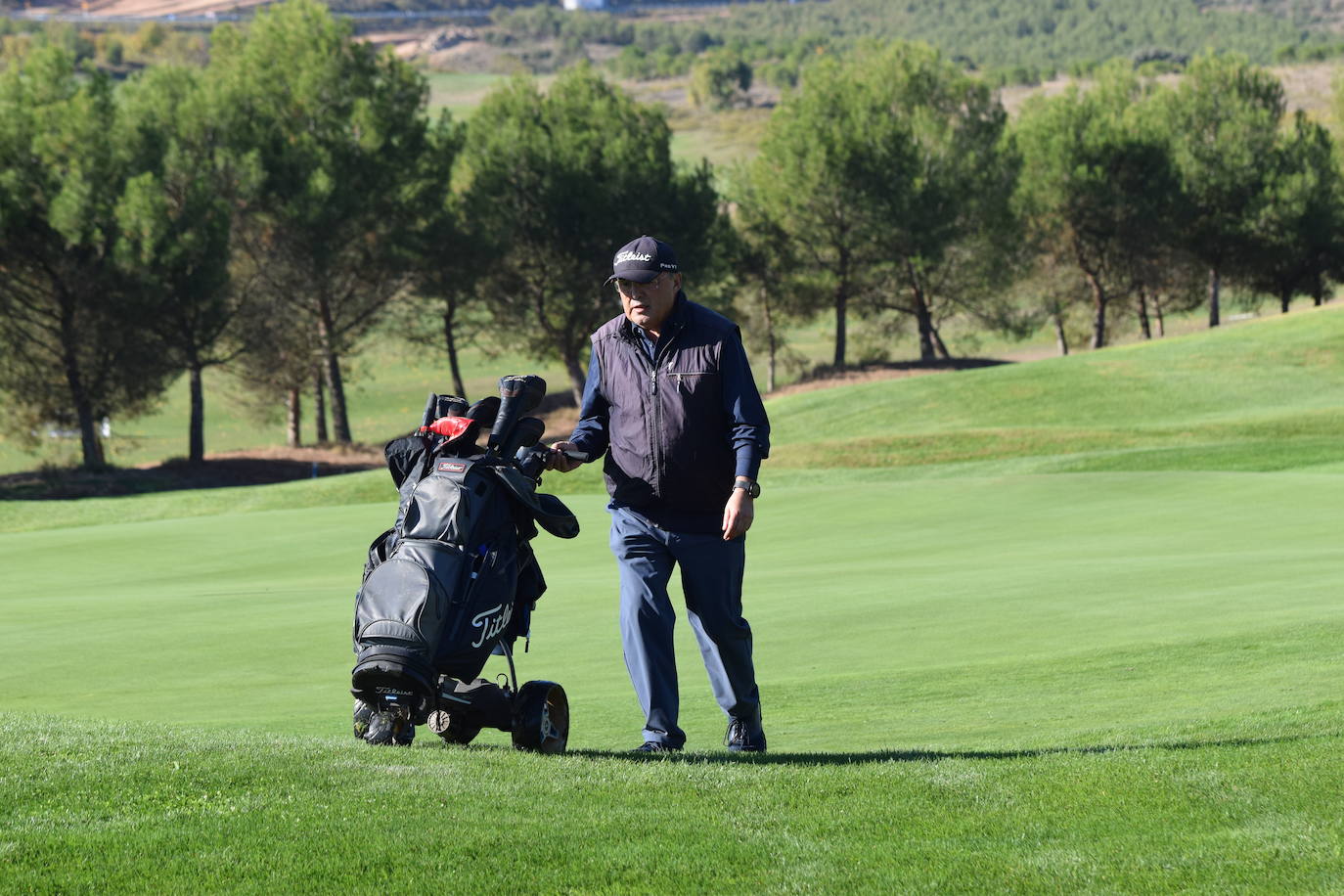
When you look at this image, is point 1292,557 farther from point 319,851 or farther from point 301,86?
point 301,86

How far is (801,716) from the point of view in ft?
25.6

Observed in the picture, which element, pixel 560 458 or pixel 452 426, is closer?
pixel 452 426

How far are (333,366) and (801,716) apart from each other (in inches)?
1592

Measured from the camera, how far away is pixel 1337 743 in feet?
18.3

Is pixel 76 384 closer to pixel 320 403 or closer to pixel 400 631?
pixel 320 403

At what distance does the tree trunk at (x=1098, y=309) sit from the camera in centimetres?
5966

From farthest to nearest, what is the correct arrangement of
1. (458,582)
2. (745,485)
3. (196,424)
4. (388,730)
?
(196,424) → (745,485) → (388,730) → (458,582)

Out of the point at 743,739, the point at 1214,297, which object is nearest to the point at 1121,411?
the point at 743,739

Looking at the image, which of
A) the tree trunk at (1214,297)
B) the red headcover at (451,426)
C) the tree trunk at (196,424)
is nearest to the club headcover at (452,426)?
the red headcover at (451,426)

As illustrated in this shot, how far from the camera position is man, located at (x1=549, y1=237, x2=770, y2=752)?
6383 millimetres

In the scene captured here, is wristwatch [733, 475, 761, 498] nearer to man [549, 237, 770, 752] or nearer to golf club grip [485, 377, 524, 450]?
man [549, 237, 770, 752]

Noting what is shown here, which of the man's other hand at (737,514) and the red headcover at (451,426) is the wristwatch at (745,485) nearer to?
the man's other hand at (737,514)

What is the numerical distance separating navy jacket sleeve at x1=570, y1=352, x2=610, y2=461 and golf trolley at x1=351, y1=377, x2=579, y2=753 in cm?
34

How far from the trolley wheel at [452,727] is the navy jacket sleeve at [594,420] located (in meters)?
1.33
